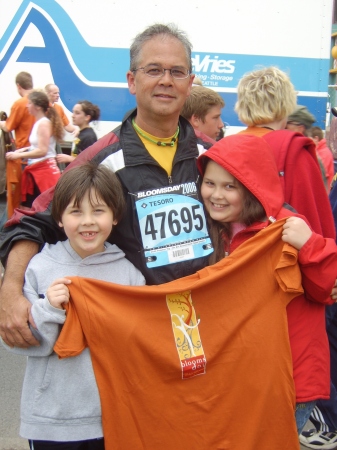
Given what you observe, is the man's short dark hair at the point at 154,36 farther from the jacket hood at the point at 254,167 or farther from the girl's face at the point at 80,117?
the girl's face at the point at 80,117

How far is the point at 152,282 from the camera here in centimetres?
241

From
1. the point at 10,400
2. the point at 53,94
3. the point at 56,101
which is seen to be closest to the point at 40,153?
the point at 53,94

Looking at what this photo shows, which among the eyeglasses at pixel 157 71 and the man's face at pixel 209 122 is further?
the man's face at pixel 209 122

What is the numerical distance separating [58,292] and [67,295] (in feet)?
0.12

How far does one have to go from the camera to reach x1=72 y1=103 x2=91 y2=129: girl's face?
23.9ft

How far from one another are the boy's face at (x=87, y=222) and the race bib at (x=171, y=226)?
223 mm

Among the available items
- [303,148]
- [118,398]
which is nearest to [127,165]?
[303,148]

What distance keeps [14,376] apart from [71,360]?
100 inches

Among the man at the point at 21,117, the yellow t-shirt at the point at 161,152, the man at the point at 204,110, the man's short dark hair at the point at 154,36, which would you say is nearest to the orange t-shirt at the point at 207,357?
the yellow t-shirt at the point at 161,152

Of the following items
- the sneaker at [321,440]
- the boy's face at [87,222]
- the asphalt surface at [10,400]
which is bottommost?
the sneaker at [321,440]

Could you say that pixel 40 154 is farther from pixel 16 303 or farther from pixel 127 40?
pixel 16 303

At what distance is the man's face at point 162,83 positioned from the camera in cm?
243

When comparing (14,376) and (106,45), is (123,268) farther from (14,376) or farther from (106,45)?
(106,45)

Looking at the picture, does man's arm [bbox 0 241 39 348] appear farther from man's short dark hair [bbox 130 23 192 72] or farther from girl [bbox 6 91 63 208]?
girl [bbox 6 91 63 208]
